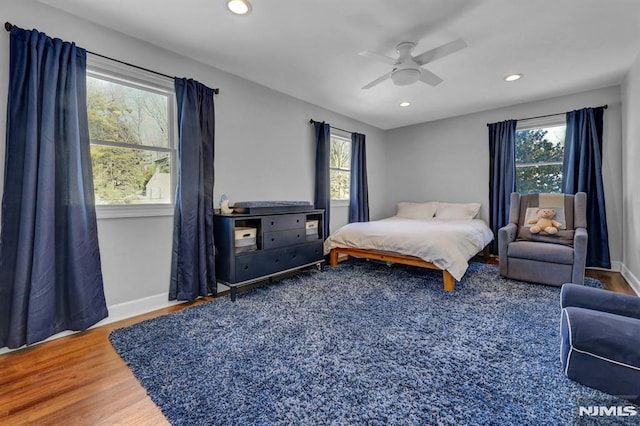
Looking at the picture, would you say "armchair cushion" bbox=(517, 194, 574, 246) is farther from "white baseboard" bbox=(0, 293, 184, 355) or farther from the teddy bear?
"white baseboard" bbox=(0, 293, 184, 355)

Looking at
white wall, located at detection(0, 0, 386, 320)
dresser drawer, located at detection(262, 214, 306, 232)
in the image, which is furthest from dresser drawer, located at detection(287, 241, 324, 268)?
white wall, located at detection(0, 0, 386, 320)

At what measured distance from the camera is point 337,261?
13.9 feet

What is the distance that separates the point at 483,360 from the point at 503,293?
1472 mm

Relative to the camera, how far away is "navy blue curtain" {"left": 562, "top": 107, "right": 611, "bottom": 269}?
3.62 metres

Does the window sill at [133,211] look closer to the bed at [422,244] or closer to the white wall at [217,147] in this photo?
the white wall at [217,147]

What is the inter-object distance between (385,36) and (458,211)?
3.17m

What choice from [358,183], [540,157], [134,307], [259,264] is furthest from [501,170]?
[134,307]

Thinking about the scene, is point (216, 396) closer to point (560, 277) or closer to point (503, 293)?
A: point (503, 293)

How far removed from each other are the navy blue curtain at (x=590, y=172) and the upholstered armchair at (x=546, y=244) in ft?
1.54

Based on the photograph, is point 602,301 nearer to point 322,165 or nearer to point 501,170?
point 501,170

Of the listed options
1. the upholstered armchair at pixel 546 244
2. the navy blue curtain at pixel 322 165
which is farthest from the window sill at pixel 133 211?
the upholstered armchair at pixel 546 244

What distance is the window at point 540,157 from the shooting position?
13.5 ft

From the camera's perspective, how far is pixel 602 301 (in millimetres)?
1650

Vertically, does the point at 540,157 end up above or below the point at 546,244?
above
